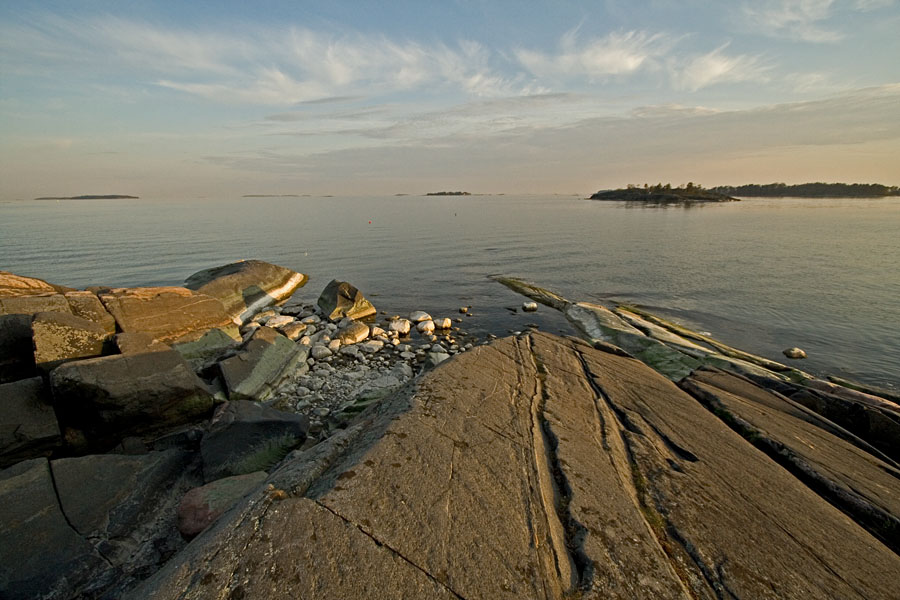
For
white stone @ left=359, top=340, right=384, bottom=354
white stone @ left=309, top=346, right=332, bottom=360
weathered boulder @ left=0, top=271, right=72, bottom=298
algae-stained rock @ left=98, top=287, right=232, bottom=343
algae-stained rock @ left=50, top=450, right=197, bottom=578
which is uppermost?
weathered boulder @ left=0, top=271, right=72, bottom=298

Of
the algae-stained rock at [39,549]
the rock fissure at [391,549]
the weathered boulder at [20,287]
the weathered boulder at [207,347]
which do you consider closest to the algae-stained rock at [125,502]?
the algae-stained rock at [39,549]

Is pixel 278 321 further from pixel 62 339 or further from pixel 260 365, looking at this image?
pixel 62 339

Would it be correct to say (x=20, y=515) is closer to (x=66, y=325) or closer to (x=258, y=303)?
(x=66, y=325)

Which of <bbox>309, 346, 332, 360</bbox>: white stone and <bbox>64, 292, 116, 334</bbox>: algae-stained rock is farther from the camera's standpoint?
<bbox>309, 346, 332, 360</bbox>: white stone

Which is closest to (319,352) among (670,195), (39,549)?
(39,549)

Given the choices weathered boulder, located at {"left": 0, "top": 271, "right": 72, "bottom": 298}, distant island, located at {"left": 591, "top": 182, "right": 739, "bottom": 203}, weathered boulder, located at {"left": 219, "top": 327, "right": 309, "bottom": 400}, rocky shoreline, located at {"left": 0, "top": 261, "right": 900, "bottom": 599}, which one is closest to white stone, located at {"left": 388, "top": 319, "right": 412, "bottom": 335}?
weathered boulder, located at {"left": 219, "top": 327, "right": 309, "bottom": 400}

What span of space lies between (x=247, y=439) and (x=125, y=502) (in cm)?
167

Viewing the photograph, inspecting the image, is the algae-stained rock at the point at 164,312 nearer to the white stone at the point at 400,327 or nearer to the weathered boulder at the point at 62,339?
the weathered boulder at the point at 62,339

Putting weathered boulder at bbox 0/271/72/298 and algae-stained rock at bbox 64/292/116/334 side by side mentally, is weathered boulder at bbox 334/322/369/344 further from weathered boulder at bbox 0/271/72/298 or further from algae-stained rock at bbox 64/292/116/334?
weathered boulder at bbox 0/271/72/298

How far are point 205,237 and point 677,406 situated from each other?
51819 mm

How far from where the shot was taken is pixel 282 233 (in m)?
51.2

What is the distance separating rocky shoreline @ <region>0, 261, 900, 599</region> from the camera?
2.89 metres

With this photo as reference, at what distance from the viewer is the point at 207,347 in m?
11.4

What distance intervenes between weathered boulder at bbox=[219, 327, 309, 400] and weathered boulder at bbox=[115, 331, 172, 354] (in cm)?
149
